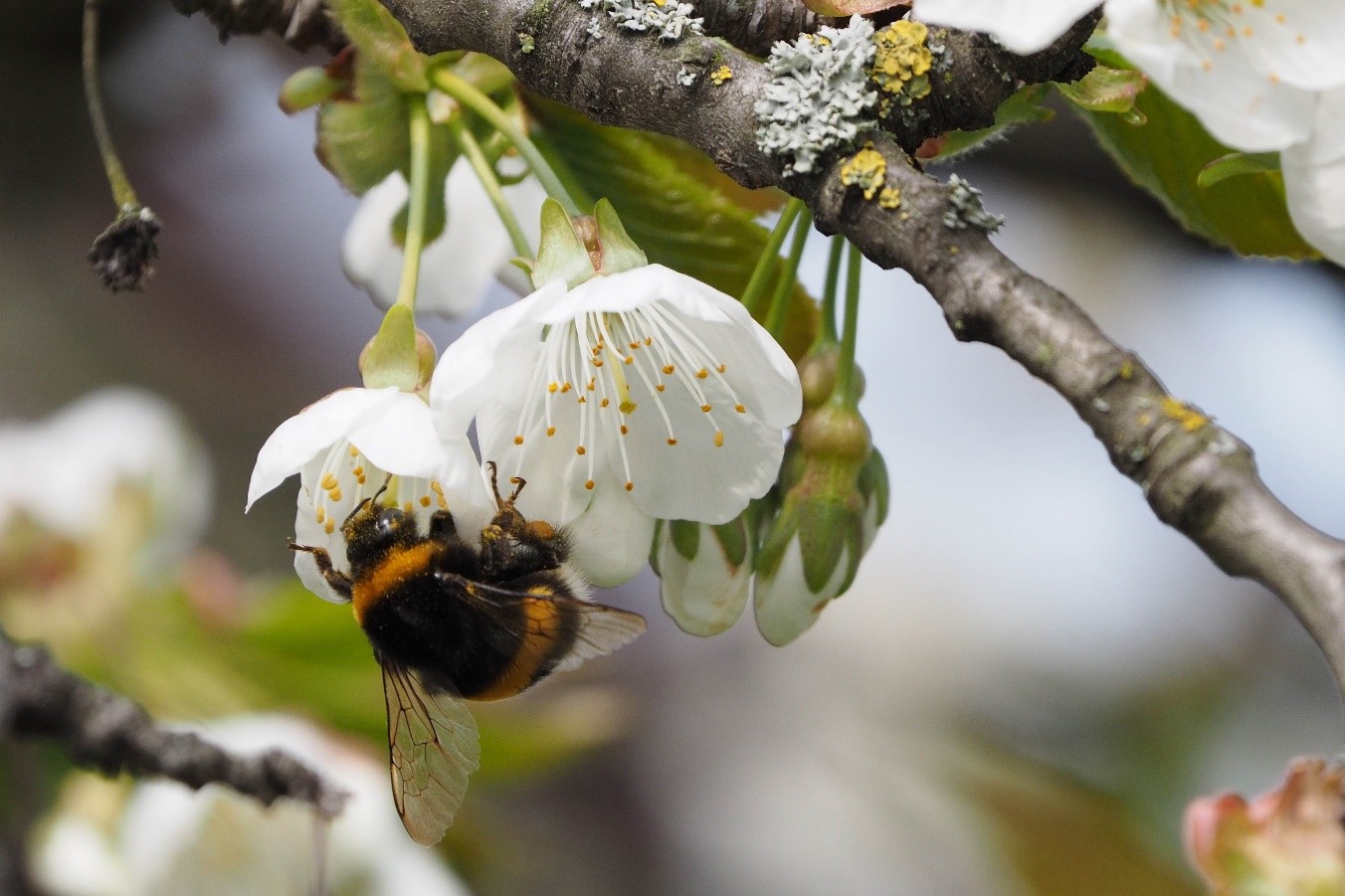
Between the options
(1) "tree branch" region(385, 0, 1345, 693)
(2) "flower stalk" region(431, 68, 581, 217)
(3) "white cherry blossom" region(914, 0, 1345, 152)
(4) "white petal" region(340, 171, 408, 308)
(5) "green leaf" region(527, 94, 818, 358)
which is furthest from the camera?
(4) "white petal" region(340, 171, 408, 308)

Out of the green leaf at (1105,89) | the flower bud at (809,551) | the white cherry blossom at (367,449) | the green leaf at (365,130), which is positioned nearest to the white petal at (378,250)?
the green leaf at (365,130)

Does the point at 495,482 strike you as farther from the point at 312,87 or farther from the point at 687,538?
the point at 312,87

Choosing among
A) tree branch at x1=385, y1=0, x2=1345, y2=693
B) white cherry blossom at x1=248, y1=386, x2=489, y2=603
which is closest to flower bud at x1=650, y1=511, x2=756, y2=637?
white cherry blossom at x1=248, y1=386, x2=489, y2=603

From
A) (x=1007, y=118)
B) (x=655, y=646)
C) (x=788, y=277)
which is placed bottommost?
(x=655, y=646)

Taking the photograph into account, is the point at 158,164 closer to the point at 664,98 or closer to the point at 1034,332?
the point at 664,98

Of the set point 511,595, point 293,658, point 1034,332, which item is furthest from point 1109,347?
point 293,658

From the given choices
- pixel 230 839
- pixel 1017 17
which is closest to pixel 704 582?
pixel 1017 17

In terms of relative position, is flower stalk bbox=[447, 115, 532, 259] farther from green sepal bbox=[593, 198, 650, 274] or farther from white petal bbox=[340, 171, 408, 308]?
white petal bbox=[340, 171, 408, 308]

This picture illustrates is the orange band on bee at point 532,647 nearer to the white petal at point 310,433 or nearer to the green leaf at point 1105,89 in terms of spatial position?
the white petal at point 310,433
